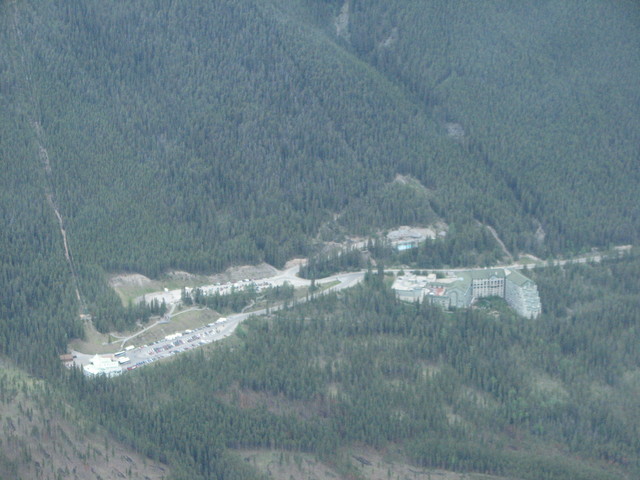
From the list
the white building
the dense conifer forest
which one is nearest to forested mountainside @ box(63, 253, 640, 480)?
the dense conifer forest

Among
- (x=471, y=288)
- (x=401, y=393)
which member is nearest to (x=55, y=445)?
(x=401, y=393)

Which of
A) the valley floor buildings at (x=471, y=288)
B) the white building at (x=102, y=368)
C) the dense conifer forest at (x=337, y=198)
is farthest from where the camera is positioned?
the valley floor buildings at (x=471, y=288)

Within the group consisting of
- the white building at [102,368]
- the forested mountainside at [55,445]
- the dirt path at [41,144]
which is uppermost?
the dirt path at [41,144]

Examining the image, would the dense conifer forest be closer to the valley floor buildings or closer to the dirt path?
the dirt path

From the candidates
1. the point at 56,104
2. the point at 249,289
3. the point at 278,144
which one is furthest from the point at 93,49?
the point at 249,289

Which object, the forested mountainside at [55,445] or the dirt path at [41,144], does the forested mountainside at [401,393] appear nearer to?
the forested mountainside at [55,445]

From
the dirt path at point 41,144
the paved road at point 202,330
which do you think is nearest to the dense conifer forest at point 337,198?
the dirt path at point 41,144

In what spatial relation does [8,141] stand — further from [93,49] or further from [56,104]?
[93,49]

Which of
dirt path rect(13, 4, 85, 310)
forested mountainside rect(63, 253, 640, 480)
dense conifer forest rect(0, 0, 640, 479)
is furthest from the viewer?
dirt path rect(13, 4, 85, 310)
